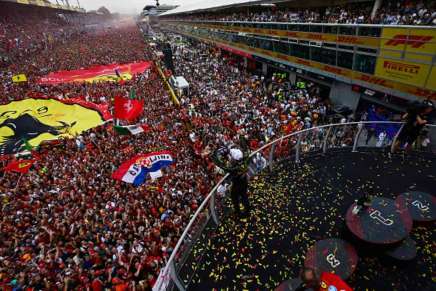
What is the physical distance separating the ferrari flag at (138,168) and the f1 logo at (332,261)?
6.92 metres

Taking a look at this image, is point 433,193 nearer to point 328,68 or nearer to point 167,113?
point 328,68

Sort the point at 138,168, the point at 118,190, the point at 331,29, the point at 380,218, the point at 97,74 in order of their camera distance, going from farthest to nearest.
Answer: the point at 97,74, the point at 331,29, the point at 118,190, the point at 138,168, the point at 380,218

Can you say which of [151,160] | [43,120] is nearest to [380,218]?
[151,160]

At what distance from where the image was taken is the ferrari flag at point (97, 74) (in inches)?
1147

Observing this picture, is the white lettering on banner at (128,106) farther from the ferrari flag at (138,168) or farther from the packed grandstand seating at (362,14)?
the packed grandstand seating at (362,14)

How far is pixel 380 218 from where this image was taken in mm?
4566

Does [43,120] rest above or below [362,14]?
below

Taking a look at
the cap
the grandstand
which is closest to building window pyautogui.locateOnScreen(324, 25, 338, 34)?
the grandstand

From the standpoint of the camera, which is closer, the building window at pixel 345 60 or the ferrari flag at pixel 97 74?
the building window at pixel 345 60

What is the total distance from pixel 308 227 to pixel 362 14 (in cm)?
1662

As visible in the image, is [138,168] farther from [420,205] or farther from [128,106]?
[420,205]

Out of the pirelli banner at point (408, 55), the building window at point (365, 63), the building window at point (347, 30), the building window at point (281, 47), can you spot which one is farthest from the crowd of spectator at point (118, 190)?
the building window at point (347, 30)

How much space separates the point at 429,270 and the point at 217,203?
4.14 metres

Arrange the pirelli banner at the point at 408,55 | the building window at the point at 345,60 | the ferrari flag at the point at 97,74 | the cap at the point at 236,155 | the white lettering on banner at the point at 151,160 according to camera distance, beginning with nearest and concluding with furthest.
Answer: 1. the cap at the point at 236,155
2. the white lettering on banner at the point at 151,160
3. the pirelli banner at the point at 408,55
4. the building window at the point at 345,60
5. the ferrari flag at the point at 97,74
